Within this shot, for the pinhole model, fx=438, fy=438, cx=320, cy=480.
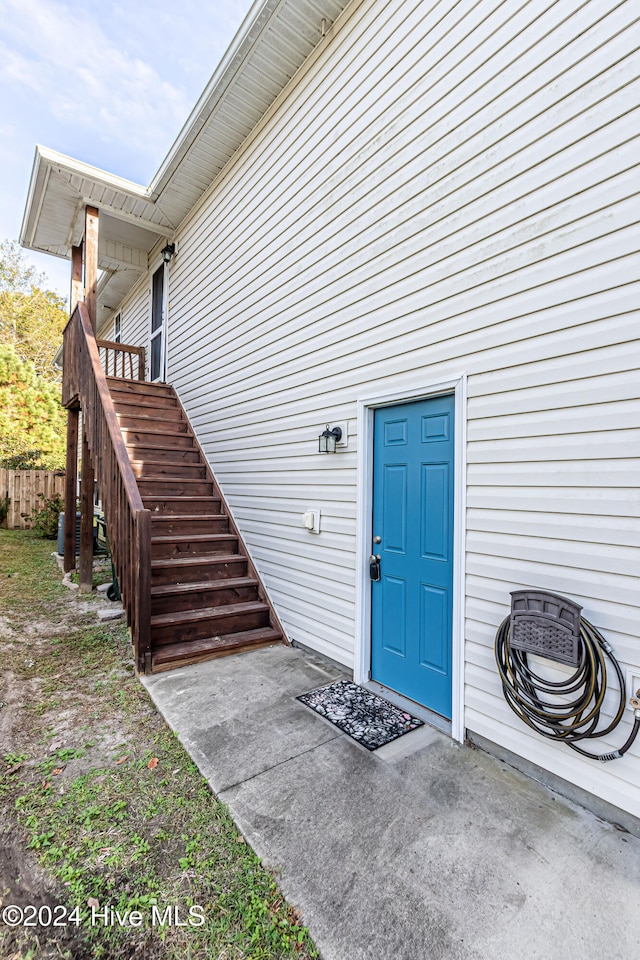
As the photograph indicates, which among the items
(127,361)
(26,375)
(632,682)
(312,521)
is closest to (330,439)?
(312,521)

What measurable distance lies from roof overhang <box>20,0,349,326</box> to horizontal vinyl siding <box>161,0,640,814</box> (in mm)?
240

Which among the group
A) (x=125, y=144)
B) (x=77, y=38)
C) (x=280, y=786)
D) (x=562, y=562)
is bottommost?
(x=280, y=786)

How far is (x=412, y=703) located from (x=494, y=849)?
45.2 inches

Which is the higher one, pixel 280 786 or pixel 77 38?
pixel 77 38

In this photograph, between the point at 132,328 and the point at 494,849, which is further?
the point at 132,328

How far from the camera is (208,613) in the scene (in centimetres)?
398

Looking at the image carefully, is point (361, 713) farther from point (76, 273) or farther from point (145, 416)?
point (76, 273)

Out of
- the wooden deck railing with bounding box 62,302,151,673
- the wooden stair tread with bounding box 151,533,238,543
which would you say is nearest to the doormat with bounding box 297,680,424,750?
the wooden deck railing with bounding box 62,302,151,673

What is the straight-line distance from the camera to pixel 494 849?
1817mm

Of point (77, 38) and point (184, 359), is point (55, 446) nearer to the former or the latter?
point (184, 359)

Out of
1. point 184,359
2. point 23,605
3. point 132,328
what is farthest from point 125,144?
point 23,605

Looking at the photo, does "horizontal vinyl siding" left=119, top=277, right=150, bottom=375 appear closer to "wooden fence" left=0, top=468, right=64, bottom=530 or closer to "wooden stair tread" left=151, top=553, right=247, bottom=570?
"wooden fence" left=0, top=468, right=64, bottom=530

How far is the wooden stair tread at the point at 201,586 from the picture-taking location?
3.89m

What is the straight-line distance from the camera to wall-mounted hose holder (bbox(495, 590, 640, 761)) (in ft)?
6.45
